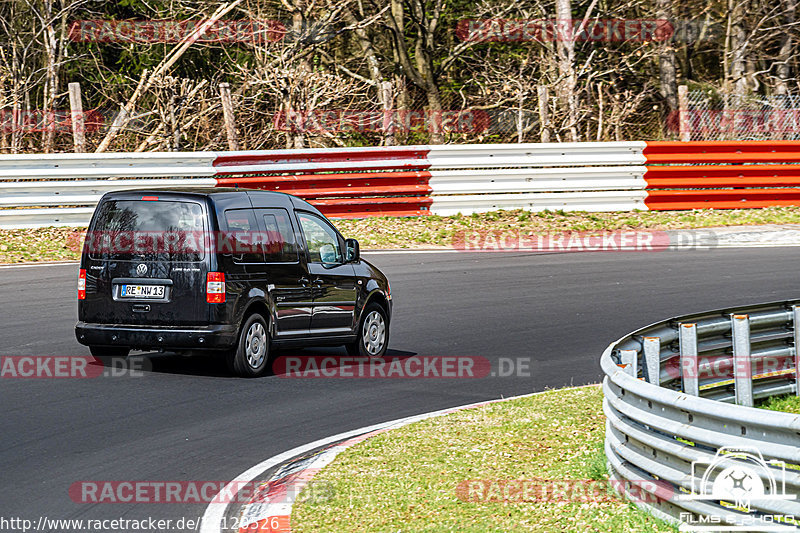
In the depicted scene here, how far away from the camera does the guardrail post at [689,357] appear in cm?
867

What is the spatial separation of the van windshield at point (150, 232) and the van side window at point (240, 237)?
0.77 ft

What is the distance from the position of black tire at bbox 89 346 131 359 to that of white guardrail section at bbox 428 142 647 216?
976 centimetres

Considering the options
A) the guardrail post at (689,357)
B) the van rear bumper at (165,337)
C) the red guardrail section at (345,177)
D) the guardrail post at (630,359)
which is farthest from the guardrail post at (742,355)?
the red guardrail section at (345,177)

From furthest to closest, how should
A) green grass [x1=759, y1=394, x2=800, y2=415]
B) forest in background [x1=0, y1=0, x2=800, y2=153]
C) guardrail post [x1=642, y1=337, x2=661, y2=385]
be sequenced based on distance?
forest in background [x1=0, y1=0, x2=800, y2=153]
green grass [x1=759, y1=394, x2=800, y2=415]
guardrail post [x1=642, y1=337, x2=661, y2=385]

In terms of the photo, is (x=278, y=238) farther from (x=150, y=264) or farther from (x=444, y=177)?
(x=444, y=177)

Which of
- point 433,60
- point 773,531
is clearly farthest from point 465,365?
point 433,60

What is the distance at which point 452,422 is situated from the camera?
857 centimetres

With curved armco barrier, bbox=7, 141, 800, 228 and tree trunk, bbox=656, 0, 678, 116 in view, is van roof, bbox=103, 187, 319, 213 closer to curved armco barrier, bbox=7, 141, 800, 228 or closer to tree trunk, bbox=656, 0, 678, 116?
curved armco barrier, bbox=7, 141, 800, 228

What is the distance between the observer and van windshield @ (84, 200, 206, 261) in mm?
10047

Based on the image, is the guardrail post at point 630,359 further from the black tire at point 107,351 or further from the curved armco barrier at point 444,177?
the curved armco barrier at point 444,177

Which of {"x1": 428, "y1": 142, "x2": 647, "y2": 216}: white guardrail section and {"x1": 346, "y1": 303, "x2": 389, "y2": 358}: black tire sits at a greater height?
{"x1": 428, "y1": 142, "x2": 647, "y2": 216}: white guardrail section

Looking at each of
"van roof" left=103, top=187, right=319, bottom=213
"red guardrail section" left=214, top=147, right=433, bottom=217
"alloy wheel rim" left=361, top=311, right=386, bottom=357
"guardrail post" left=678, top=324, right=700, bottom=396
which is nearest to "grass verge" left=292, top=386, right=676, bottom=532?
"guardrail post" left=678, top=324, right=700, bottom=396

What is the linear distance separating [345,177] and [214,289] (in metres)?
9.60

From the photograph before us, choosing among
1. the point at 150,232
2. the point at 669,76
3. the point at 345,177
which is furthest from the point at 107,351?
the point at 669,76
